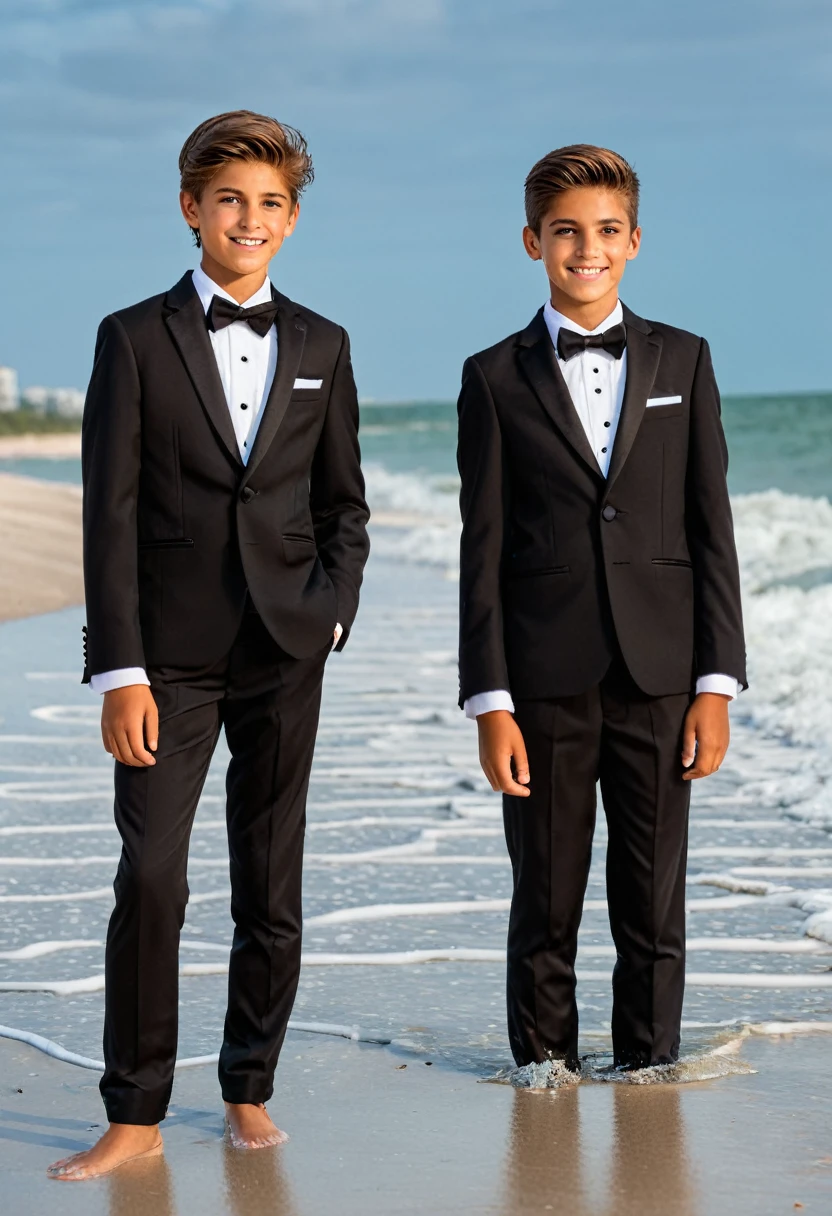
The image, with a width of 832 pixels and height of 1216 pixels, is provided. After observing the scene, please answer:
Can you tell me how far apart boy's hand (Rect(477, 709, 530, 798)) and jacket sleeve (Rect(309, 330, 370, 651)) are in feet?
1.17

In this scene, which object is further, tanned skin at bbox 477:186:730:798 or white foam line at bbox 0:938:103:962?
white foam line at bbox 0:938:103:962

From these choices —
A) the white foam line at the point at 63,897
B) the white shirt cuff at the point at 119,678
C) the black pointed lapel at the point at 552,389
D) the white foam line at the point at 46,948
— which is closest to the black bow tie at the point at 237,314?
the black pointed lapel at the point at 552,389

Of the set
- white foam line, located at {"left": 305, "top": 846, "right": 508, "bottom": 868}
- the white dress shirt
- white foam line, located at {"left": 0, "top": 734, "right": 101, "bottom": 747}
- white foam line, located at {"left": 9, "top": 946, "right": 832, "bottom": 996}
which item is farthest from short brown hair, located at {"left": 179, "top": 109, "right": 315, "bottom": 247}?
white foam line, located at {"left": 0, "top": 734, "right": 101, "bottom": 747}

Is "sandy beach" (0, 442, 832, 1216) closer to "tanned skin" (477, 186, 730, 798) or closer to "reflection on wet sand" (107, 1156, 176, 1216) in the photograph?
"reflection on wet sand" (107, 1156, 176, 1216)

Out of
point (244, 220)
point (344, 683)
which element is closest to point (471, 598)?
point (244, 220)

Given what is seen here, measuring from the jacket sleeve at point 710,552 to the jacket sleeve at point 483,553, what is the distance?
1.31 ft

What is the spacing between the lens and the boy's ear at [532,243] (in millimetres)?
3689

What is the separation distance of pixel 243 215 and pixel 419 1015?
6.31 feet

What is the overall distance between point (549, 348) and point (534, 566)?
1.49 feet

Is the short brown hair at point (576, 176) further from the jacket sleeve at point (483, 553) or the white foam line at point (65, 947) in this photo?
the white foam line at point (65, 947)

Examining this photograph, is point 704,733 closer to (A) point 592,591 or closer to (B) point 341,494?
(A) point 592,591

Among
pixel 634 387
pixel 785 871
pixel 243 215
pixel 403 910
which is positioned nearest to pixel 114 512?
pixel 243 215

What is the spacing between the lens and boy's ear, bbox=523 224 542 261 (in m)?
3.69

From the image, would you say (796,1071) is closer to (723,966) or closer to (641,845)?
(641,845)
